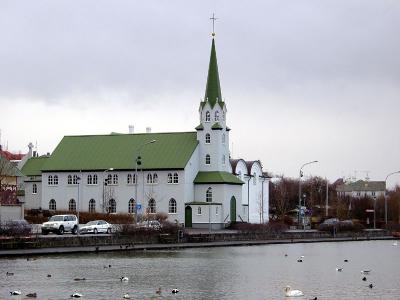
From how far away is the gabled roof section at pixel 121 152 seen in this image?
101 meters

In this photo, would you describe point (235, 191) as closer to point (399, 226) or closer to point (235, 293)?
point (399, 226)

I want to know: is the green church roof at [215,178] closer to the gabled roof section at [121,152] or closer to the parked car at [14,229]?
the gabled roof section at [121,152]

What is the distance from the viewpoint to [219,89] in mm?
101875

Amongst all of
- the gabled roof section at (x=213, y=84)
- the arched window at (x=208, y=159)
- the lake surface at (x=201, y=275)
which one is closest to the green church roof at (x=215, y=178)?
the arched window at (x=208, y=159)

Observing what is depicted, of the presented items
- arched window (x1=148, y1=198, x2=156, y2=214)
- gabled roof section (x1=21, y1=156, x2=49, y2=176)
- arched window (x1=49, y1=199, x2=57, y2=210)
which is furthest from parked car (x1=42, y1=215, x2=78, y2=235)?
gabled roof section (x1=21, y1=156, x2=49, y2=176)

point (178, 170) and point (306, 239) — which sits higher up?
point (178, 170)

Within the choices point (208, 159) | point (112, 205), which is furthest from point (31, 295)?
point (112, 205)

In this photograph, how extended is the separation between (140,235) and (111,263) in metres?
18.6

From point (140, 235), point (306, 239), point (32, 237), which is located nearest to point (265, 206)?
point (306, 239)

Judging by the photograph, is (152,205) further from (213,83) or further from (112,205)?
(213,83)

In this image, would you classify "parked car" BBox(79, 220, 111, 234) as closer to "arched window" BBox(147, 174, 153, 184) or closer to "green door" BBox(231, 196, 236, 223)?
"arched window" BBox(147, 174, 153, 184)

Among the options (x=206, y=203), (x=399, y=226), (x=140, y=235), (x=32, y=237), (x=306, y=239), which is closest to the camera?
(x=32, y=237)

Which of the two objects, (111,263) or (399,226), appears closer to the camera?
(111,263)

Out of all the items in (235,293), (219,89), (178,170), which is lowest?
(235,293)
